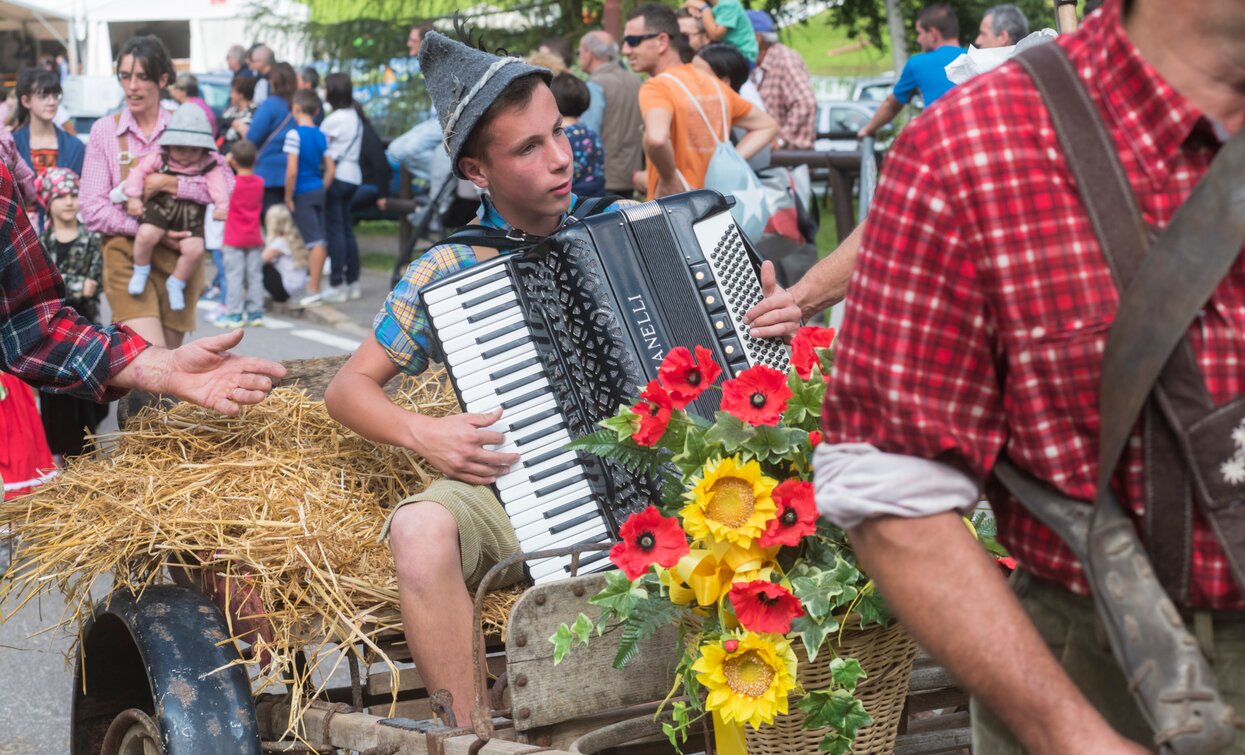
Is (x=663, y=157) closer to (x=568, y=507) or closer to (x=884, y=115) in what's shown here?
(x=884, y=115)

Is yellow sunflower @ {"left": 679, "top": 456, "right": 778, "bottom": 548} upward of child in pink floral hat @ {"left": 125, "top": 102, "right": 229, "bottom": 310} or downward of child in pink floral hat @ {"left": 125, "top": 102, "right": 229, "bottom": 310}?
upward

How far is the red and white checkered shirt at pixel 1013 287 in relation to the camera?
142 cm

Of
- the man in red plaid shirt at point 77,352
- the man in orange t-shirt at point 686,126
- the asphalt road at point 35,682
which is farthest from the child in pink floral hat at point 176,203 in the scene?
the man in red plaid shirt at point 77,352

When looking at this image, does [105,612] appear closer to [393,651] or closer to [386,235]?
[393,651]

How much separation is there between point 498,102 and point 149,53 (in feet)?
17.2

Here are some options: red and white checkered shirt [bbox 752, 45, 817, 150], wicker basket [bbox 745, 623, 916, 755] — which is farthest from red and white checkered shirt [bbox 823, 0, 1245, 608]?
red and white checkered shirt [bbox 752, 45, 817, 150]

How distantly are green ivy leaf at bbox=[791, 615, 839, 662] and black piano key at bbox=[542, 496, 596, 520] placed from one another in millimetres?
869

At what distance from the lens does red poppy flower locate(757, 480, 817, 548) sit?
2.29 metres

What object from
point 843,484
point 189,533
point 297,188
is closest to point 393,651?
point 189,533

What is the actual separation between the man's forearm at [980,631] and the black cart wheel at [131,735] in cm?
198

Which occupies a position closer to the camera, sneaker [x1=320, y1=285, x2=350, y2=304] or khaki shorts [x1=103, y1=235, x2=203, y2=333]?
khaki shorts [x1=103, y1=235, x2=203, y2=333]

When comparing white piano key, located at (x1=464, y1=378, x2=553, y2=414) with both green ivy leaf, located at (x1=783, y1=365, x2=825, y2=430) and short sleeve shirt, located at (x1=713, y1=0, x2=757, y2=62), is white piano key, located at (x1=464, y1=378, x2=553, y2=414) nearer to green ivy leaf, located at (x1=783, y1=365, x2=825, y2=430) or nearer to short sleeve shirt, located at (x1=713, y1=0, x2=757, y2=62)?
green ivy leaf, located at (x1=783, y1=365, x2=825, y2=430)


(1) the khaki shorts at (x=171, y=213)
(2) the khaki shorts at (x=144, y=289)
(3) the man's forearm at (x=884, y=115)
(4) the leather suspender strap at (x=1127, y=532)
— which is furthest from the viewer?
(3) the man's forearm at (x=884, y=115)

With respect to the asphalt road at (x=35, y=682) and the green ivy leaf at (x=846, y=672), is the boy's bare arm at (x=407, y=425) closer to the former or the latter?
the asphalt road at (x=35, y=682)
